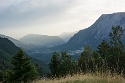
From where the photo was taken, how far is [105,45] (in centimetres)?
8025

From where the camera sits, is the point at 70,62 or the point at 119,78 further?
the point at 70,62

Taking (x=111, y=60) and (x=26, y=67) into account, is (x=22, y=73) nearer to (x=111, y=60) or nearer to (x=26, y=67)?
(x=26, y=67)

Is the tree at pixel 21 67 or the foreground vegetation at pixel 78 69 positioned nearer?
the foreground vegetation at pixel 78 69

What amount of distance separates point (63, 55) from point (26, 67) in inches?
1727

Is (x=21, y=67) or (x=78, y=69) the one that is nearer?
(x=78, y=69)

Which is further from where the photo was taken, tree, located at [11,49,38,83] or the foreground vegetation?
tree, located at [11,49,38,83]

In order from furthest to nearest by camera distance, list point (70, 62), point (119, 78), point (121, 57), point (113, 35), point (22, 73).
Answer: point (113, 35)
point (70, 62)
point (121, 57)
point (22, 73)
point (119, 78)

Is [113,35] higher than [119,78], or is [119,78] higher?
[113,35]

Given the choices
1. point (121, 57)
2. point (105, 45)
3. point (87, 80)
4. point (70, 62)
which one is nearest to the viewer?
point (87, 80)

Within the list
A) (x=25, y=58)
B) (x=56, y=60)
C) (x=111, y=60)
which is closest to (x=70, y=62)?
(x=56, y=60)

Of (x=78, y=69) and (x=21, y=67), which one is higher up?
(x=78, y=69)

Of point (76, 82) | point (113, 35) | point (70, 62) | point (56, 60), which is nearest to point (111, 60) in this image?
point (56, 60)

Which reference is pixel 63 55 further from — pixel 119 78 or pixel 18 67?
pixel 119 78

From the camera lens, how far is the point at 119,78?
986 cm
